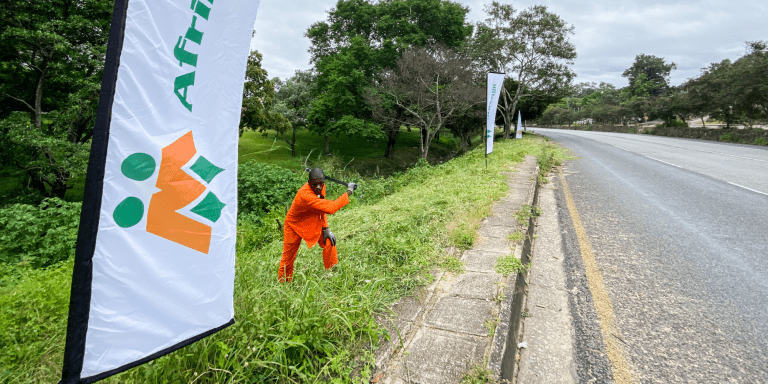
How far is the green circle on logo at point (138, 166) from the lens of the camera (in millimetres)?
1289

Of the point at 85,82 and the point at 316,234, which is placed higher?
the point at 85,82

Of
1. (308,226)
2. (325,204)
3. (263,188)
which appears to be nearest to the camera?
(325,204)

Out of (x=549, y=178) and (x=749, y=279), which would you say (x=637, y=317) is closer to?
(x=749, y=279)

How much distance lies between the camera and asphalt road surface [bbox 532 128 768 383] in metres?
2.22

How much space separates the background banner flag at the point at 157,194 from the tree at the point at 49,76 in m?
11.5

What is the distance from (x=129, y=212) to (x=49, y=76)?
15632mm

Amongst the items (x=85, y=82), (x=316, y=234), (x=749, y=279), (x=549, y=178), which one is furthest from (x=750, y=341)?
(x=85, y=82)

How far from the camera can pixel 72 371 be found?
4.04 ft

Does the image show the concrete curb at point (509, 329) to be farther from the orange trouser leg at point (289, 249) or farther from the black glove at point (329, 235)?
the orange trouser leg at point (289, 249)

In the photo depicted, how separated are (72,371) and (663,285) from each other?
4233 millimetres

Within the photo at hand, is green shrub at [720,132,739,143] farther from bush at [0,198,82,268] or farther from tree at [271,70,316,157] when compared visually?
bush at [0,198,82,268]

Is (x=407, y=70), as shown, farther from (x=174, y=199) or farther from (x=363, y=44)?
(x=174, y=199)

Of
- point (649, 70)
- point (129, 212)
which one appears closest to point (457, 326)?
point (129, 212)

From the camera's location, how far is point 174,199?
1440 millimetres
